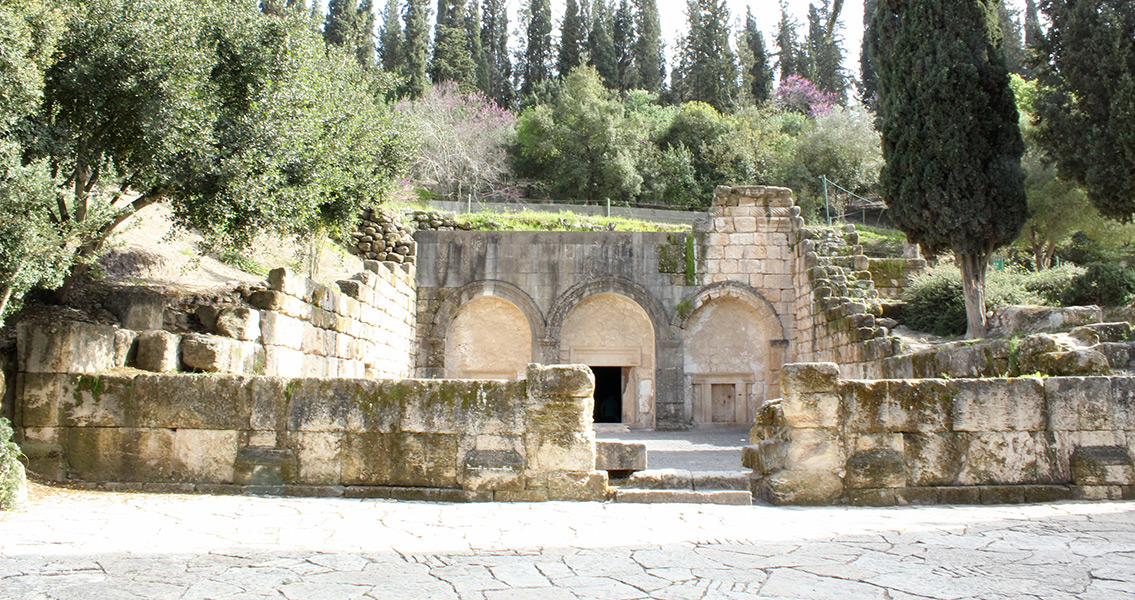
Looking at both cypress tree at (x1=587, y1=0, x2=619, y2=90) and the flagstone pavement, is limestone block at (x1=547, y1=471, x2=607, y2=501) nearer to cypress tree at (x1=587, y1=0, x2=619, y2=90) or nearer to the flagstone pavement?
the flagstone pavement

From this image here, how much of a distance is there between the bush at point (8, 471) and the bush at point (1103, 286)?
59.6ft

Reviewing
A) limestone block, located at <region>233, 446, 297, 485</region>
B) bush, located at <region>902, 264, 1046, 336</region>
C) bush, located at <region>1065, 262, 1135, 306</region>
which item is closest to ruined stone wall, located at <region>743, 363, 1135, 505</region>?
limestone block, located at <region>233, 446, 297, 485</region>

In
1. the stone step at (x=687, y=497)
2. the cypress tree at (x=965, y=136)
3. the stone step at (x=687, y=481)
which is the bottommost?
the stone step at (x=687, y=497)

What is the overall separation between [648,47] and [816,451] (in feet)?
152

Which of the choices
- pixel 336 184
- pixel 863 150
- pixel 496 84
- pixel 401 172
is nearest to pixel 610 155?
pixel 863 150

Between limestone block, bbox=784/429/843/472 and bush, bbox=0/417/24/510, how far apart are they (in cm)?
555

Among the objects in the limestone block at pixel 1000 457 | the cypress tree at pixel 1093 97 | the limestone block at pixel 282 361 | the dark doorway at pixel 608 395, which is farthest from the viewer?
the dark doorway at pixel 608 395

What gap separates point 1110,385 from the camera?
5887mm

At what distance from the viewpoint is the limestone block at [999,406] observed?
5.84 meters

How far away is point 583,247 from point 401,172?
4.34 metres

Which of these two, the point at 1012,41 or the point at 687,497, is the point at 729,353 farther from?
the point at 1012,41

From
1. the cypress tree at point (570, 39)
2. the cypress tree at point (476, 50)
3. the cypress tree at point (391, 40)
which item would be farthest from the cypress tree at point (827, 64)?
the cypress tree at point (391, 40)

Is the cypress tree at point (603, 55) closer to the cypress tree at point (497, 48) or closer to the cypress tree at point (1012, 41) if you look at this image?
the cypress tree at point (497, 48)

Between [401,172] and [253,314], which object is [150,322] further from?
[401,172]
